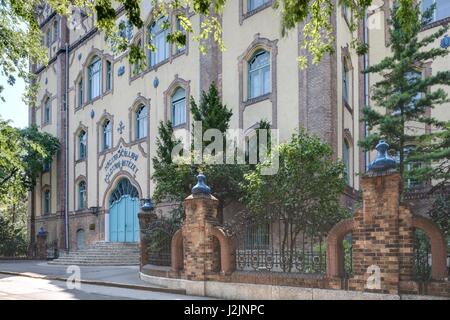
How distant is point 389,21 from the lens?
18562 mm

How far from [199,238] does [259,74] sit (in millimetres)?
9618

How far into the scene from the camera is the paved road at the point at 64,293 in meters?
12.4

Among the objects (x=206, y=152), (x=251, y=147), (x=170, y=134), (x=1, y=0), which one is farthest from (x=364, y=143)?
(x=1, y=0)

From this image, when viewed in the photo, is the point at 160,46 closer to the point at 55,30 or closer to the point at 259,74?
the point at 259,74

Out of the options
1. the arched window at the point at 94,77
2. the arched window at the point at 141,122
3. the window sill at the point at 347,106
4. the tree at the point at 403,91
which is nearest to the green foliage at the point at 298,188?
the tree at the point at 403,91

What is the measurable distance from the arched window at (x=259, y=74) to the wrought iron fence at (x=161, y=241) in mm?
7186

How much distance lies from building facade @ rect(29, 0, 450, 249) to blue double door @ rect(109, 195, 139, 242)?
0.05 metres

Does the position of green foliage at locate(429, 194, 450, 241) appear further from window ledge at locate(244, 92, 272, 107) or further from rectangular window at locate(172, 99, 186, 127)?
rectangular window at locate(172, 99, 186, 127)

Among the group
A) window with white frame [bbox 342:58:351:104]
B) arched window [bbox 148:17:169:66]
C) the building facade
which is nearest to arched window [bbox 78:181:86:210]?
the building facade

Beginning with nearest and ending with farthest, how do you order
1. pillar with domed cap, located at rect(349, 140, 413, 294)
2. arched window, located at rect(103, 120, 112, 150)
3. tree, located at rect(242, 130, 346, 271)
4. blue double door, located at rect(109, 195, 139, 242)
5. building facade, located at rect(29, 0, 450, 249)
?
1. pillar with domed cap, located at rect(349, 140, 413, 294)
2. tree, located at rect(242, 130, 346, 271)
3. building facade, located at rect(29, 0, 450, 249)
4. blue double door, located at rect(109, 195, 139, 242)
5. arched window, located at rect(103, 120, 112, 150)

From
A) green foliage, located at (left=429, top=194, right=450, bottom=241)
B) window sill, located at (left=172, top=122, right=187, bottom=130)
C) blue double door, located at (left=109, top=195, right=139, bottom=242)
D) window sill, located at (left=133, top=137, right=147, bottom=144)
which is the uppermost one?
window sill, located at (left=172, top=122, right=187, bottom=130)

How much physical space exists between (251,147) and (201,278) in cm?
710

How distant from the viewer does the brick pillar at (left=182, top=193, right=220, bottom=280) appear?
1230cm
